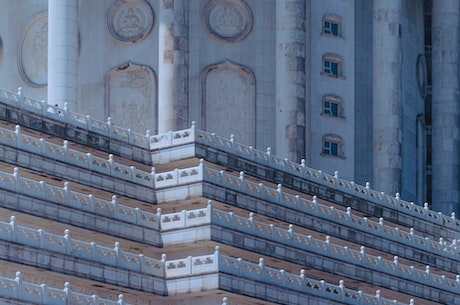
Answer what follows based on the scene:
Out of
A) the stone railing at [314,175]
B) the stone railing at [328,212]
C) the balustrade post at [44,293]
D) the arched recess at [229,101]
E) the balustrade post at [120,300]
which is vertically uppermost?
the arched recess at [229,101]

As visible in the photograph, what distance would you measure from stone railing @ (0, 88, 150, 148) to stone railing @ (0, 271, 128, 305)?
1522cm

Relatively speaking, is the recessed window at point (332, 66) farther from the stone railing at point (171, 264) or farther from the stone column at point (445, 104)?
the stone railing at point (171, 264)

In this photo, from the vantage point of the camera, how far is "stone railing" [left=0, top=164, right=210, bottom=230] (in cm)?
11106

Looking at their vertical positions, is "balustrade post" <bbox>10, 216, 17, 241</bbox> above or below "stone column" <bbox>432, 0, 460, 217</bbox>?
below

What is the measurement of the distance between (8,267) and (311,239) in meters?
25.7

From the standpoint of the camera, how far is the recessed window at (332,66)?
157125 mm

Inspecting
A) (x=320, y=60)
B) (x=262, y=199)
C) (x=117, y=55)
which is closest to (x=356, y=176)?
(x=320, y=60)

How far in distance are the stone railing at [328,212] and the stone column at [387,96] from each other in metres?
14.9

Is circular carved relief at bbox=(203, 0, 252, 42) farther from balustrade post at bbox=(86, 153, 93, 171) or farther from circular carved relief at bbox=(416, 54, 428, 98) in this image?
balustrade post at bbox=(86, 153, 93, 171)

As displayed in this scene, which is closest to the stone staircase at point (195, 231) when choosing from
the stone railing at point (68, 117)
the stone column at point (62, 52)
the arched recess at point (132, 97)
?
the stone railing at point (68, 117)

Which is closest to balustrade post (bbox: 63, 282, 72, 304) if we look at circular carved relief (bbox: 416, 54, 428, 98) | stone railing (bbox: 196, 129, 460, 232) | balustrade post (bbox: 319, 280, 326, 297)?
balustrade post (bbox: 319, 280, 326, 297)

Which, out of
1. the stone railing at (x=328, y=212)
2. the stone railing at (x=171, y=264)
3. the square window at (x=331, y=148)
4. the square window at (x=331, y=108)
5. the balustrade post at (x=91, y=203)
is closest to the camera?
the stone railing at (x=171, y=264)

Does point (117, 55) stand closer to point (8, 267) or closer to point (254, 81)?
point (254, 81)

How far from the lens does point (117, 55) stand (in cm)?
15438
